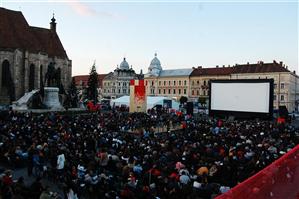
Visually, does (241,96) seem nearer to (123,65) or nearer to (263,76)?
(263,76)

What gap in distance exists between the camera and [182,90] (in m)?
87.8

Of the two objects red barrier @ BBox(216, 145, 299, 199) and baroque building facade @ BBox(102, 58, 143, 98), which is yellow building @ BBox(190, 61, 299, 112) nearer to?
baroque building facade @ BBox(102, 58, 143, 98)

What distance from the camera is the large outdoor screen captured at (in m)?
31.0

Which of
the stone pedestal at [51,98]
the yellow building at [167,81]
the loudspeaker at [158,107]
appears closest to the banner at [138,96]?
the loudspeaker at [158,107]

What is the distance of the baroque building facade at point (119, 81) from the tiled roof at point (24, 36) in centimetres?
4170

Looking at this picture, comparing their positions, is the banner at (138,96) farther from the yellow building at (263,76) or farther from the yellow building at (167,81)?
the yellow building at (167,81)

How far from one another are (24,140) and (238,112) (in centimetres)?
2262

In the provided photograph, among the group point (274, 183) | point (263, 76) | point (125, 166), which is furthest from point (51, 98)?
point (263, 76)

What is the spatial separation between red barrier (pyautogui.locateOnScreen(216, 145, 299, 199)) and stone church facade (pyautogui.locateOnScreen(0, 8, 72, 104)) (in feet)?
138

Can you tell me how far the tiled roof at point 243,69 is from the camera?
74.1 m

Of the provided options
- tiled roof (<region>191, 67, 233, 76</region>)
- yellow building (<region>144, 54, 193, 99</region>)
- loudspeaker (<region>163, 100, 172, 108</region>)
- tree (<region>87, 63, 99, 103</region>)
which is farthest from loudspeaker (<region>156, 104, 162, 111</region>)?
yellow building (<region>144, 54, 193, 99</region>)

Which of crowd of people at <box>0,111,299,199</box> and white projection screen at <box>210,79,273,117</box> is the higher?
white projection screen at <box>210,79,273,117</box>

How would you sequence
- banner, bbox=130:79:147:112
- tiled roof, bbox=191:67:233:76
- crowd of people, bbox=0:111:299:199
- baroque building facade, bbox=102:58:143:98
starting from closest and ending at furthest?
crowd of people, bbox=0:111:299:199 → banner, bbox=130:79:147:112 → tiled roof, bbox=191:67:233:76 → baroque building facade, bbox=102:58:143:98

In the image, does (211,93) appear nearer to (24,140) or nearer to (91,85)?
(24,140)
